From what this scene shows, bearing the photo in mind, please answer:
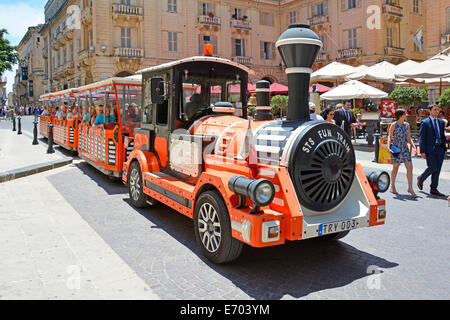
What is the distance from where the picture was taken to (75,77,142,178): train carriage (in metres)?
9.27

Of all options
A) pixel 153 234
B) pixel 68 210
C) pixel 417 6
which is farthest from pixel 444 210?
pixel 417 6

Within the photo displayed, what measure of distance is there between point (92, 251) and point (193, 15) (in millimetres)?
33665

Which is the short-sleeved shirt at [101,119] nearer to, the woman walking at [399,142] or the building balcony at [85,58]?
the woman walking at [399,142]

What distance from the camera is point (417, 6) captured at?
36844 millimetres

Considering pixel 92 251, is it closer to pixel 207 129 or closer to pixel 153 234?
pixel 153 234

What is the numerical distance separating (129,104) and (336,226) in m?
6.99

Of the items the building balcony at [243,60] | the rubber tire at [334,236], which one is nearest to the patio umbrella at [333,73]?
the rubber tire at [334,236]

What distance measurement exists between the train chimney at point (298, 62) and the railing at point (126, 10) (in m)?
31.2

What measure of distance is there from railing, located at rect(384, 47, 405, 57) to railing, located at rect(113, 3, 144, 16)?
64.0ft

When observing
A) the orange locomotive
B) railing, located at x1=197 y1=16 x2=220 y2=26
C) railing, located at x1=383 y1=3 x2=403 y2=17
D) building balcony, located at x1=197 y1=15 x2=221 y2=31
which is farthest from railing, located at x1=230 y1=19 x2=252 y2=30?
the orange locomotive

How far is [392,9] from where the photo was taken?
33.4m

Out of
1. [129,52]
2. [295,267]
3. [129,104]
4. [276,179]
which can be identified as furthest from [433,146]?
[129,52]

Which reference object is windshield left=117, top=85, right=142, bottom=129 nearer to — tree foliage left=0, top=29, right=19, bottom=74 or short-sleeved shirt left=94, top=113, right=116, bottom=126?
short-sleeved shirt left=94, top=113, right=116, bottom=126

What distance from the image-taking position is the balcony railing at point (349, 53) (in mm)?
33500
